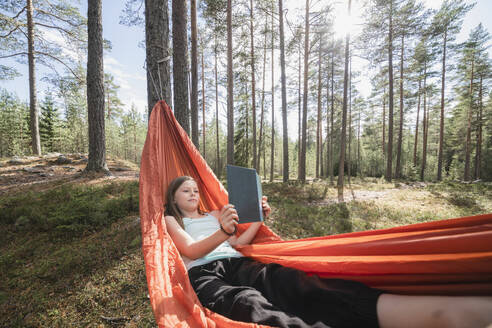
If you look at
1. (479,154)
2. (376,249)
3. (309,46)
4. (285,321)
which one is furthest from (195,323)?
(479,154)

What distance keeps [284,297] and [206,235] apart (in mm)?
744

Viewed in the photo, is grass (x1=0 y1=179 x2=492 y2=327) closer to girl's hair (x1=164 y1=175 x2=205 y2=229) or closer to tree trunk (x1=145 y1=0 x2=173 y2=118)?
girl's hair (x1=164 y1=175 x2=205 y2=229)

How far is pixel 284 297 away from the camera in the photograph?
1064mm

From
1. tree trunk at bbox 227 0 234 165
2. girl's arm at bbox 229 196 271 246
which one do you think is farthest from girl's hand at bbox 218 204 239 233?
tree trunk at bbox 227 0 234 165

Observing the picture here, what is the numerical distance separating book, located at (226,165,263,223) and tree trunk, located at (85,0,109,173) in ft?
15.9

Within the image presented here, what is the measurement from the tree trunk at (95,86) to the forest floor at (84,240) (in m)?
0.68

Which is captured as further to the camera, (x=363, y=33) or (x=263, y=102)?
(x=263, y=102)

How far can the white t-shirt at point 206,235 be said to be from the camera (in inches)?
52.3

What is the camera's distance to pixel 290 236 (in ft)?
10.2

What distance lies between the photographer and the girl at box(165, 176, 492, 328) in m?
0.70

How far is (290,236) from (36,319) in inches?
113

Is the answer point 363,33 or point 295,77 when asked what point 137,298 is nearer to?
point 363,33

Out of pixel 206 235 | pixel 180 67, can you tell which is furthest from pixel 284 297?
pixel 180 67

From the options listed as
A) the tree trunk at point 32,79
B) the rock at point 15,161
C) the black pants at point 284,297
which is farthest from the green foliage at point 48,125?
the black pants at point 284,297
